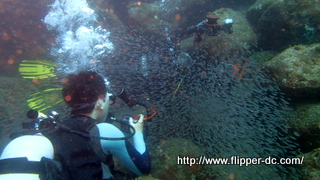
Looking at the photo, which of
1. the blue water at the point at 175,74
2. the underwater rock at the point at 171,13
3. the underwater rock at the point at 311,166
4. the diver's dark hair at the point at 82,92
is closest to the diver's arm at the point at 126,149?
the diver's dark hair at the point at 82,92

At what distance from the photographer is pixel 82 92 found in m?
2.06

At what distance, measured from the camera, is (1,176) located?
1229 millimetres

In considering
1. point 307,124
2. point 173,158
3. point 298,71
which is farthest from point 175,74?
point 307,124

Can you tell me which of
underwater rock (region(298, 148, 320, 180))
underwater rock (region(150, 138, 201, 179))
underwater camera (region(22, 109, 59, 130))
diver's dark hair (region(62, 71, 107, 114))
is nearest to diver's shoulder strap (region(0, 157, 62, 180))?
underwater camera (region(22, 109, 59, 130))

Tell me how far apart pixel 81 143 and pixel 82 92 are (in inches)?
27.1

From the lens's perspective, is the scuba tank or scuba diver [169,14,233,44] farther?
scuba diver [169,14,233,44]

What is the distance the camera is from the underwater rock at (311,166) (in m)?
2.54

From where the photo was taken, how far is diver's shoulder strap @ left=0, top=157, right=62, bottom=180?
1.26m

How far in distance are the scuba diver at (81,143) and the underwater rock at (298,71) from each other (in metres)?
3.56

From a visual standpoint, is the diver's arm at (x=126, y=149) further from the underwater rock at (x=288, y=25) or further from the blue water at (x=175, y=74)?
the underwater rock at (x=288, y=25)

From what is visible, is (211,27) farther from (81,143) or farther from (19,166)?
(19,166)

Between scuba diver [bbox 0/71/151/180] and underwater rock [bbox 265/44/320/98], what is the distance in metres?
3.56

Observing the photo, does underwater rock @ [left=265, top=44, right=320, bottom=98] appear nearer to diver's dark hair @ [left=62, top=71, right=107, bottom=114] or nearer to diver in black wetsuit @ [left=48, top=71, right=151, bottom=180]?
diver in black wetsuit @ [left=48, top=71, right=151, bottom=180]

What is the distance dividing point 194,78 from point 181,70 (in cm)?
52
